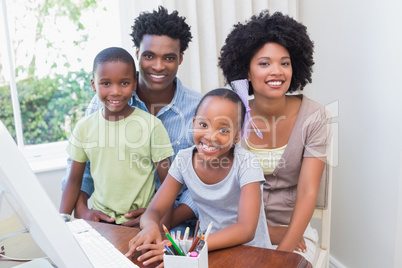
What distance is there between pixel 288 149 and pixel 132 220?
0.56 meters

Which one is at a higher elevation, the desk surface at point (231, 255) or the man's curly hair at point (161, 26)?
the man's curly hair at point (161, 26)

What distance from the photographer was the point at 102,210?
154cm

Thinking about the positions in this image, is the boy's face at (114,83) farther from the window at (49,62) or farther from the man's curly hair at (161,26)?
the window at (49,62)

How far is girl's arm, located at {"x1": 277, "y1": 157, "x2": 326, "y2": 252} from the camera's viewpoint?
1.38 m

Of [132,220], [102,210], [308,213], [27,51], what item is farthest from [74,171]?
[27,51]

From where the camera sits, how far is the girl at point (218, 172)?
4.03 ft

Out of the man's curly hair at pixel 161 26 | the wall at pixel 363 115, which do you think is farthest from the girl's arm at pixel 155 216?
the wall at pixel 363 115

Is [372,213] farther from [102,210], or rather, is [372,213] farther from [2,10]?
[2,10]

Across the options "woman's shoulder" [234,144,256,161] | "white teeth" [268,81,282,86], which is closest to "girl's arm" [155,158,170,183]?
"woman's shoulder" [234,144,256,161]

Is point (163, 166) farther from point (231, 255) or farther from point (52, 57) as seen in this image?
point (52, 57)

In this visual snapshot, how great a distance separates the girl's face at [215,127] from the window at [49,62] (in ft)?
4.21

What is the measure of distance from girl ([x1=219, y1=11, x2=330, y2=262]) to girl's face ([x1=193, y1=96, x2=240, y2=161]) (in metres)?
0.27

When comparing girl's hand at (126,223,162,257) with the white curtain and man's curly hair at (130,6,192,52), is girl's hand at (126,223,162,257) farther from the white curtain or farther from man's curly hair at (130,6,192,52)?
the white curtain

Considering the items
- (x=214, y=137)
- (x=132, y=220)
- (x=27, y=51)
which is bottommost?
(x=132, y=220)
